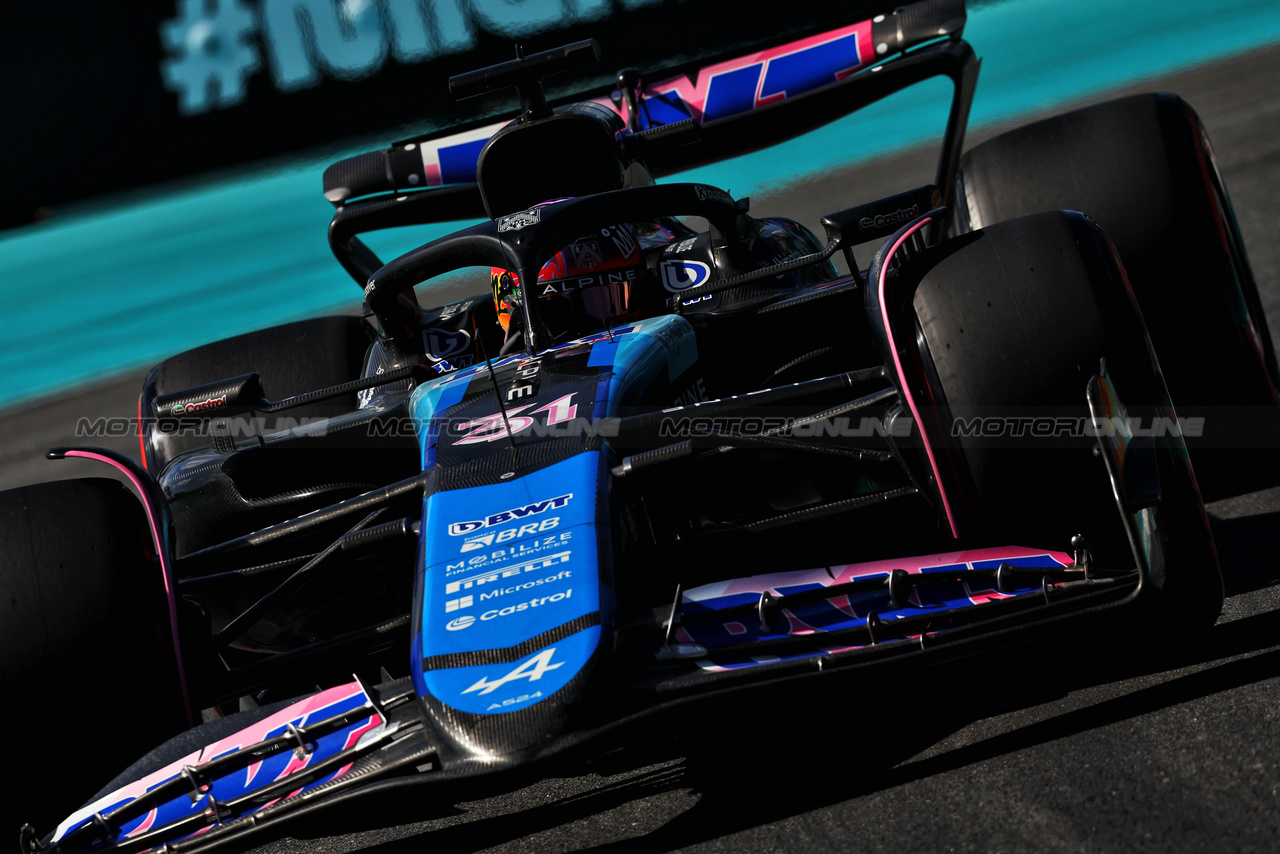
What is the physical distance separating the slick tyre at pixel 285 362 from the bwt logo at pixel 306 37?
28.5 ft

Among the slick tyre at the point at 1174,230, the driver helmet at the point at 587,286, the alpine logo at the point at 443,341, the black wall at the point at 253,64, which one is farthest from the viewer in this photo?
the black wall at the point at 253,64

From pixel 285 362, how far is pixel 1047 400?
317 centimetres

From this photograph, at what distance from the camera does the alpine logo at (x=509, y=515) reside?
8.57 ft

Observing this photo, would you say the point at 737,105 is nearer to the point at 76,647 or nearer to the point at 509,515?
the point at 509,515

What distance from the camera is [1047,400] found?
2.50m

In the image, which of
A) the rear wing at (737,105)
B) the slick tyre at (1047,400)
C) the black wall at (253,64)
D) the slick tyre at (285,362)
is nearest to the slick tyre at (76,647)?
the slick tyre at (1047,400)

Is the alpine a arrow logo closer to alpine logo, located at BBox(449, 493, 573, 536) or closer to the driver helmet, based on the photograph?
alpine logo, located at BBox(449, 493, 573, 536)

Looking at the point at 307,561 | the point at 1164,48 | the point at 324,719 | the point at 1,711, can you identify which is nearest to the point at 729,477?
the point at 307,561

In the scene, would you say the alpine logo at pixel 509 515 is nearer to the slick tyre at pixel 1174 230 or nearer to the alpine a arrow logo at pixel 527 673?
the alpine a arrow logo at pixel 527 673

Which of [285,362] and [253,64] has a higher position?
[253,64]

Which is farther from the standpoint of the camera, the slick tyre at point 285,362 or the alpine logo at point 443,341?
the slick tyre at point 285,362

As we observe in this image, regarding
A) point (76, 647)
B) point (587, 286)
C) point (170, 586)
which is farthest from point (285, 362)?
point (76, 647)

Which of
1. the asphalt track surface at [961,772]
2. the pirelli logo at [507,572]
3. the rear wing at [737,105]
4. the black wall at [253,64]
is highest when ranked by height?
the black wall at [253,64]

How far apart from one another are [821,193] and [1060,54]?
543 centimetres
